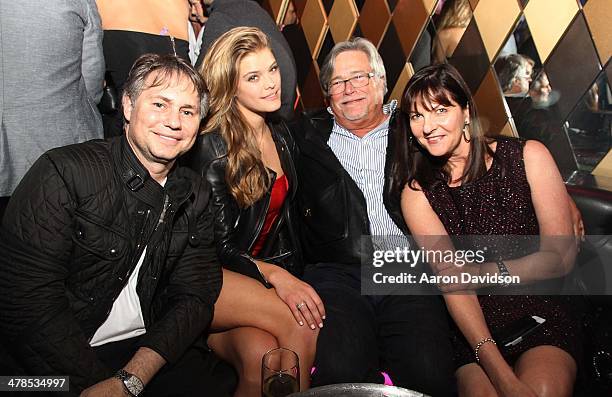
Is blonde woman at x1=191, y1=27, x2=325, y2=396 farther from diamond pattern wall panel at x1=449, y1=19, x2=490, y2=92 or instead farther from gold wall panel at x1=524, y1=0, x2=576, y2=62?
gold wall panel at x1=524, y1=0, x2=576, y2=62

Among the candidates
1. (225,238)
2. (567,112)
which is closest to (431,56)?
(567,112)

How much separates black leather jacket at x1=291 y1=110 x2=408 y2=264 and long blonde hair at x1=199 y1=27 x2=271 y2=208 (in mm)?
214

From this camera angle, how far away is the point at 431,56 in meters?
2.90

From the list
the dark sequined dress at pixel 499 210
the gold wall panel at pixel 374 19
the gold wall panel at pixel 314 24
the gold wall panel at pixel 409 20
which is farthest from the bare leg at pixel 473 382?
the gold wall panel at pixel 314 24

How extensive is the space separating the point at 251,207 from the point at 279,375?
Answer: 0.90 metres

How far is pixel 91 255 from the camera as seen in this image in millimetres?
1671

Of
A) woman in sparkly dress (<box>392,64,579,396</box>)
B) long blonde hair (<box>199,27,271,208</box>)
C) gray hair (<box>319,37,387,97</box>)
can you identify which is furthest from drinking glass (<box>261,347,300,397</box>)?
→ gray hair (<box>319,37,387,97</box>)

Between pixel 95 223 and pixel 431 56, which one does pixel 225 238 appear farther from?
pixel 431 56

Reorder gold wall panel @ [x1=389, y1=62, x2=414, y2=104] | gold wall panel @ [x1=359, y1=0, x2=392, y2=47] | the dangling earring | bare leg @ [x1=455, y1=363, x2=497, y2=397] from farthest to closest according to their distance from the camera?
1. gold wall panel @ [x1=359, y1=0, x2=392, y2=47]
2. gold wall panel @ [x1=389, y1=62, x2=414, y2=104]
3. the dangling earring
4. bare leg @ [x1=455, y1=363, x2=497, y2=397]

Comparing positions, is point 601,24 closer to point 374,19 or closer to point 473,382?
point 374,19

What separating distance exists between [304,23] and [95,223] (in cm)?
245

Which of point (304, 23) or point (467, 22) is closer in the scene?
point (467, 22)

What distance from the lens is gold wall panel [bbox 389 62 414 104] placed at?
3022 millimetres

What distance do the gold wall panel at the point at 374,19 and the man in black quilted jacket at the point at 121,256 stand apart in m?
1.60
